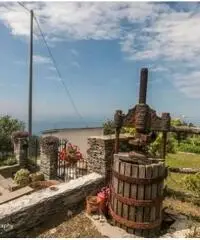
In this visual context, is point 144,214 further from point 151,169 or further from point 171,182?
point 171,182

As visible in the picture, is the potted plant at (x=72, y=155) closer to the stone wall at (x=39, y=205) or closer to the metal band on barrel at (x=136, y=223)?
the stone wall at (x=39, y=205)

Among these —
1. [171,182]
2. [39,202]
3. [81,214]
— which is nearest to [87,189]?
[81,214]

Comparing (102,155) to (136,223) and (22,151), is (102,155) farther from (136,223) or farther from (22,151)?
(22,151)

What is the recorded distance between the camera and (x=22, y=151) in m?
11.2

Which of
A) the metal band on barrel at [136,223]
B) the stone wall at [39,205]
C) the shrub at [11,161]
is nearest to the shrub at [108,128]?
the shrub at [11,161]

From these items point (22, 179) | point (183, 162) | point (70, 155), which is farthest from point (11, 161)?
point (183, 162)

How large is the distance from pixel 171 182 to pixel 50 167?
3634 millimetres

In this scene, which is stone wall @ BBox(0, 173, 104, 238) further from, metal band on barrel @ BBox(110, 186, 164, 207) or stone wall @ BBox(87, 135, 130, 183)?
metal band on barrel @ BBox(110, 186, 164, 207)

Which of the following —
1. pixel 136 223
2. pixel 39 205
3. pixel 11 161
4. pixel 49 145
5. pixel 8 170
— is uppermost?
pixel 49 145

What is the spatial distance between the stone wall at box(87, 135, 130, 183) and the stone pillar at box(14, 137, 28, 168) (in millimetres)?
4784

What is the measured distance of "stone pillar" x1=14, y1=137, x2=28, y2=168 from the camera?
36.8ft

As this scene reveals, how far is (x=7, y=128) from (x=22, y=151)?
439 cm

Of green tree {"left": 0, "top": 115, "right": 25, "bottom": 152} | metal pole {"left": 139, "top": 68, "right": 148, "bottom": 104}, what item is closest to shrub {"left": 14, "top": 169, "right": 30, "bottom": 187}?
metal pole {"left": 139, "top": 68, "right": 148, "bottom": 104}

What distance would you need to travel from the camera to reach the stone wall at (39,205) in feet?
15.4
